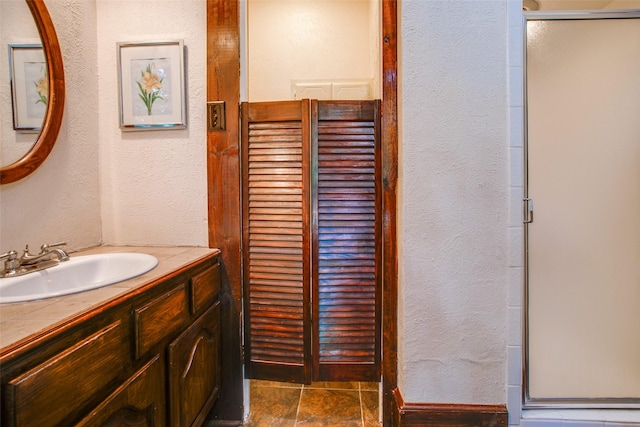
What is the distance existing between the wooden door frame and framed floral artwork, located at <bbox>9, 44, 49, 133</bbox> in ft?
1.90

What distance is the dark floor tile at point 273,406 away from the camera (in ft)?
4.49

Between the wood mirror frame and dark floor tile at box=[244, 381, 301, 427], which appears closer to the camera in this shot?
the wood mirror frame

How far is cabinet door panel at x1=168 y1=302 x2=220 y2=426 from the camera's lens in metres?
0.95

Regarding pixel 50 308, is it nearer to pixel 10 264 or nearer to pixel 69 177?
pixel 10 264

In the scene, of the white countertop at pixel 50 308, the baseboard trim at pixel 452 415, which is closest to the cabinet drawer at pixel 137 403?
the white countertop at pixel 50 308

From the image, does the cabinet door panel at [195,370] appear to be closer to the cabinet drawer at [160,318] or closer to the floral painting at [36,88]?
the cabinet drawer at [160,318]

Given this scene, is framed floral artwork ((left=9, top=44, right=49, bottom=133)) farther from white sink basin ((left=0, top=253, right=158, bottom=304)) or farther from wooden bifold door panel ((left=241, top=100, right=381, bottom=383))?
wooden bifold door panel ((left=241, top=100, right=381, bottom=383))

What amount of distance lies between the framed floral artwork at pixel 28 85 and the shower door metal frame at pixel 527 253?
186 cm

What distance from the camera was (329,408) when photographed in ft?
4.83

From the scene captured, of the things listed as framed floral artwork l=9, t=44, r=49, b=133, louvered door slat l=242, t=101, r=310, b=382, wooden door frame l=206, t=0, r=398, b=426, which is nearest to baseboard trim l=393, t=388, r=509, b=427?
wooden door frame l=206, t=0, r=398, b=426

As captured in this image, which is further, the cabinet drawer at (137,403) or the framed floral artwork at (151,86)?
the framed floral artwork at (151,86)

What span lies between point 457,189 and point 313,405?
1.28 metres

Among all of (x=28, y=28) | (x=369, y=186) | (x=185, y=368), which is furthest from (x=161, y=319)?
(x=28, y=28)

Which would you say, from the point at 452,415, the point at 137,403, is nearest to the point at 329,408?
the point at 452,415
